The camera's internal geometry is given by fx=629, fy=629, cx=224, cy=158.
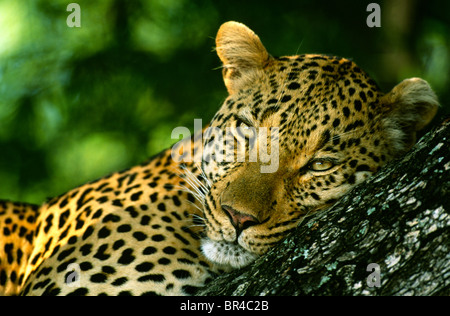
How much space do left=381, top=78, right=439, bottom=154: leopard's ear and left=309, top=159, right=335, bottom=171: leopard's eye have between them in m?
0.42

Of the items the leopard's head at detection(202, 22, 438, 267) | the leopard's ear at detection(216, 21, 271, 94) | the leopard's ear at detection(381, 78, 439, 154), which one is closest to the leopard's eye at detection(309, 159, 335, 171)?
the leopard's head at detection(202, 22, 438, 267)

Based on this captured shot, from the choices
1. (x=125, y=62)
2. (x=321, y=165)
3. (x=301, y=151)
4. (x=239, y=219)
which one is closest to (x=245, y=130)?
(x=301, y=151)

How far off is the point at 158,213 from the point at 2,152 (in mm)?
3110

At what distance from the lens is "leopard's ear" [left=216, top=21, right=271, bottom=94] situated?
4574mm

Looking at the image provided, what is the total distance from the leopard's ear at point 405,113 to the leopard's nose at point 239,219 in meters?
1.05

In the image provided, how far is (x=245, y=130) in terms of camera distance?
4.14 metres

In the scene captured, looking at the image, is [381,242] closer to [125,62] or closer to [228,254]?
[228,254]

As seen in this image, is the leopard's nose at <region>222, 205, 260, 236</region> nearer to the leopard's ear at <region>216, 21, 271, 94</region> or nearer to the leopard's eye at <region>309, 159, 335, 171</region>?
the leopard's eye at <region>309, 159, 335, 171</region>

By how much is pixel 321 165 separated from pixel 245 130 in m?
0.59

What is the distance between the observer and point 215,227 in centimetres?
381

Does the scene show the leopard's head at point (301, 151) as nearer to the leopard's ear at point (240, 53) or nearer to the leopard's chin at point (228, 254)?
the leopard's chin at point (228, 254)

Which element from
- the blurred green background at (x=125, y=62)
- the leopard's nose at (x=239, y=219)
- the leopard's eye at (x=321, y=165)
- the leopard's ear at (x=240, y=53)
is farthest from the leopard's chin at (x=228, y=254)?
the blurred green background at (x=125, y=62)
